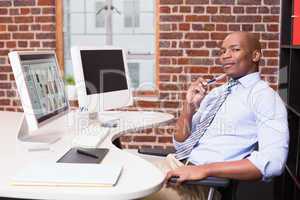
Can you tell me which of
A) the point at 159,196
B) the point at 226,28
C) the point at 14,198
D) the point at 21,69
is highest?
the point at 226,28

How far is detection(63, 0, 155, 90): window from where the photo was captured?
3.70m

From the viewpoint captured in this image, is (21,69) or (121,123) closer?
(21,69)

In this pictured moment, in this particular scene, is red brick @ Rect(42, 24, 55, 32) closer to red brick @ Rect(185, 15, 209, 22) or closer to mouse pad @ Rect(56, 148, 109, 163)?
red brick @ Rect(185, 15, 209, 22)

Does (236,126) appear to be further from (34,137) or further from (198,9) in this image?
(198,9)

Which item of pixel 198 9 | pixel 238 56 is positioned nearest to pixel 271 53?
pixel 198 9

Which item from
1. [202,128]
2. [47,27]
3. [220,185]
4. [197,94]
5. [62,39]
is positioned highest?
[47,27]

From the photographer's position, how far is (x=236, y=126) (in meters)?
1.82

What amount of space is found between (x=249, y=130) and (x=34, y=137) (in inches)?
40.8

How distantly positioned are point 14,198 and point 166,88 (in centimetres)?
232

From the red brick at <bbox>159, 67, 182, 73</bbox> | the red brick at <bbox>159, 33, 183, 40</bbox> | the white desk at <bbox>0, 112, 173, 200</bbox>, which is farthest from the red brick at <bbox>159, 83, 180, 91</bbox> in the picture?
the white desk at <bbox>0, 112, 173, 200</bbox>

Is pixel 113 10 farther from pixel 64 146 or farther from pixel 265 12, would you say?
pixel 64 146

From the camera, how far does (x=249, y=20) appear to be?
3.45 metres

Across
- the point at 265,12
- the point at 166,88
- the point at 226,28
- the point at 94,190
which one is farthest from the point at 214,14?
the point at 94,190

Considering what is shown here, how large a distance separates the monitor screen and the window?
1.58 metres
